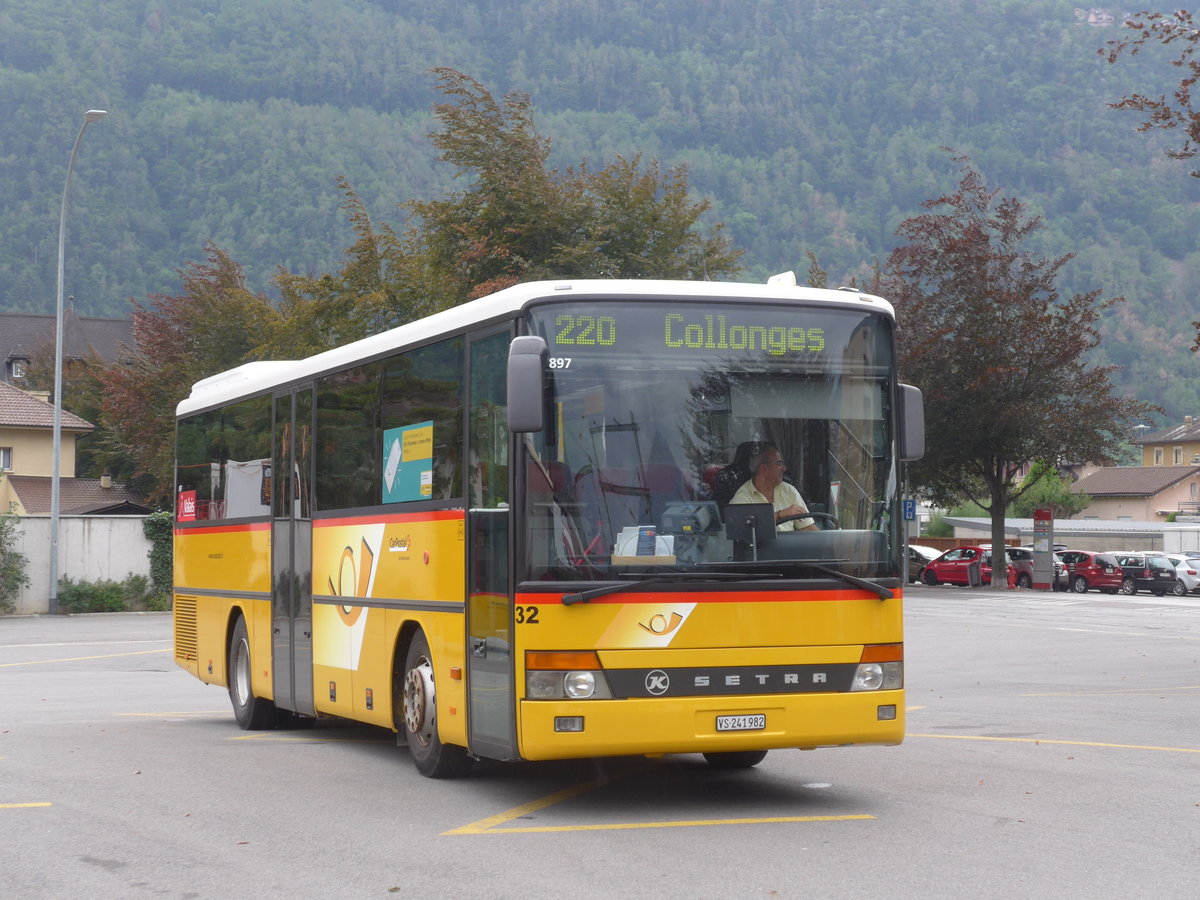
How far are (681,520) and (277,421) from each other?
5607mm

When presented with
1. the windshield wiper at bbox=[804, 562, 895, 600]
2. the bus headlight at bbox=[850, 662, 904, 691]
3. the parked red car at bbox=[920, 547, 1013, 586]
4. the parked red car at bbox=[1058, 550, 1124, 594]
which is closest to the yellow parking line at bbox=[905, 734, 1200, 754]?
the bus headlight at bbox=[850, 662, 904, 691]

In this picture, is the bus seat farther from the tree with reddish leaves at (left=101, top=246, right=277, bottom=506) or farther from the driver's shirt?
the tree with reddish leaves at (left=101, top=246, right=277, bottom=506)

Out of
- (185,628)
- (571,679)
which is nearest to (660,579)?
(571,679)

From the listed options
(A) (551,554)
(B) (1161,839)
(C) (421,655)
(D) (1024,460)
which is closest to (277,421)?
(C) (421,655)

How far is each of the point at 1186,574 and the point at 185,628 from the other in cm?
4608

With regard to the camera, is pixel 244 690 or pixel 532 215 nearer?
pixel 244 690

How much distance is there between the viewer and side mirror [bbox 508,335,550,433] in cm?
875

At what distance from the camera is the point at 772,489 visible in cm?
932

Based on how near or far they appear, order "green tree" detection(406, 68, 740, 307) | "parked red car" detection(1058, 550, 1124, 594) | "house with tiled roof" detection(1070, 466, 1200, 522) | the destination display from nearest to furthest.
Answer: the destination display → "green tree" detection(406, 68, 740, 307) → "parked red car" detection(1058, 550, 1124, 594) → "house with tiled roof" detection(1070, 466, 1200, 522)

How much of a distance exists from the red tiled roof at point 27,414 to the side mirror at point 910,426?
5903cm

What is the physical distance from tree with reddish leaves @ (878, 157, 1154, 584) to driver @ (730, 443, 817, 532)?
153 ft

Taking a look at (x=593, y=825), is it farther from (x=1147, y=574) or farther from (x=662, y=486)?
(x=1147, y=574)

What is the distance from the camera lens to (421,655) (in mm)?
10875

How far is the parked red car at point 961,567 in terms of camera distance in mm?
60500
